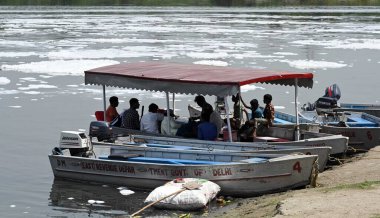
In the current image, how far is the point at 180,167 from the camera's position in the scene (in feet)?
47.4

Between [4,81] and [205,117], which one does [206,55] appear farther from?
[205,117]

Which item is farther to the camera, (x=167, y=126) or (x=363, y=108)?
(x=363, y=108)

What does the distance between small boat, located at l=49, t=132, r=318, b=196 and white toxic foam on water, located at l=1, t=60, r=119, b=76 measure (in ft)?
64.8

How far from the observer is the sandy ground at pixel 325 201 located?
10.8 metres

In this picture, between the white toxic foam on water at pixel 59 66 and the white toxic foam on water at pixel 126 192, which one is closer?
the white toxic foam on water at pixel 126 192

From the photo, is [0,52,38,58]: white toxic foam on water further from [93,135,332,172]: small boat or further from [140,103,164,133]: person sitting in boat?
[93,135,332,172]: small boat

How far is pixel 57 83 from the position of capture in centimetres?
3244

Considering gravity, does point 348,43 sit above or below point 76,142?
below

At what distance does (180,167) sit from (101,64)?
23.0 m

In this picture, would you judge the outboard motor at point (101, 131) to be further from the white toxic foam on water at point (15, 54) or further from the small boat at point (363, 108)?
the white toxic foam on water at point (15, 54)

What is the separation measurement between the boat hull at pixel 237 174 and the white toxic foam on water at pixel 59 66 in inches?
820

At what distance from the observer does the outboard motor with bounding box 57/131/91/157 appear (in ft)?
51.8

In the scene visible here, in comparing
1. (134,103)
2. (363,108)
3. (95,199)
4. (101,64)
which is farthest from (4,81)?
(95,199)

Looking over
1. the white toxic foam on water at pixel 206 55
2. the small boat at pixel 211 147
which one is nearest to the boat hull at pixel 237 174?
the small boat at pixel 211 147
